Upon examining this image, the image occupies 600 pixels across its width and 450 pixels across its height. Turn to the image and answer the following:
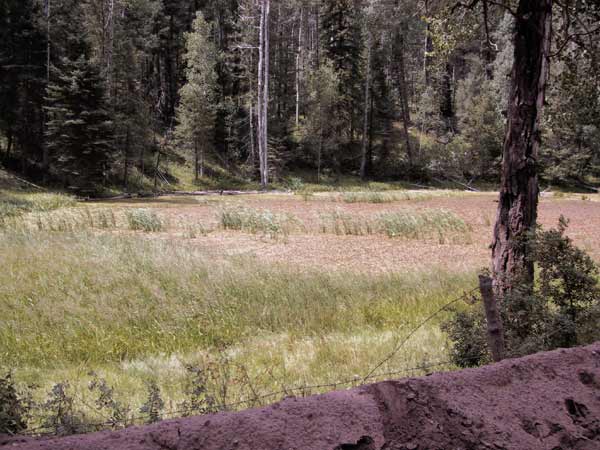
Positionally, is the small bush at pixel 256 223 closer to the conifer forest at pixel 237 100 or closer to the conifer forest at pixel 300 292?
the conifer forest at pixel 300 292

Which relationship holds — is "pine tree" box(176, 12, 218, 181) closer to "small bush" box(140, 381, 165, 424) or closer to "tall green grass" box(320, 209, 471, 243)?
"tall green grass" box(320, 209, 471, 243)

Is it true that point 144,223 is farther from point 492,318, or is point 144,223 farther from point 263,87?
point 263,87

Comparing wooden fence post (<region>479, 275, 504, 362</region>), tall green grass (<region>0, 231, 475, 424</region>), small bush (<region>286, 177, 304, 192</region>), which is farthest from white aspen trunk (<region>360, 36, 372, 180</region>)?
wooden fence post (<region>479, 275, 504, 362</region>)

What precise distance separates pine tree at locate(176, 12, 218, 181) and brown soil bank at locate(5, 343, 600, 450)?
3547cm

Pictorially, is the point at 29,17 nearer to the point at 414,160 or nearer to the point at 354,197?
the point at 354,197

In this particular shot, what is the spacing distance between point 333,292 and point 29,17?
32.8 m

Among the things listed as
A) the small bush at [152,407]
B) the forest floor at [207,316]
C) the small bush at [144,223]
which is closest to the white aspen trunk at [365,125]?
the small bush at [144,223]

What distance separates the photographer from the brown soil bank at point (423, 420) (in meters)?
1.60

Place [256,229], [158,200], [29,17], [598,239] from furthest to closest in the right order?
[29,17] < [158,200] < [256,229] < [598,239]

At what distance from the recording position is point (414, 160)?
4531 cm

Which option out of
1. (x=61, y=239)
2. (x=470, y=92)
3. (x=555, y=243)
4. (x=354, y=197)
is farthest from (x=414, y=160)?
(x=555, y=243)

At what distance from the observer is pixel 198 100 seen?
3591 centimetres

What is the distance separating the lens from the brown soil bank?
160cm

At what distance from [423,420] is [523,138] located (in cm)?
508
